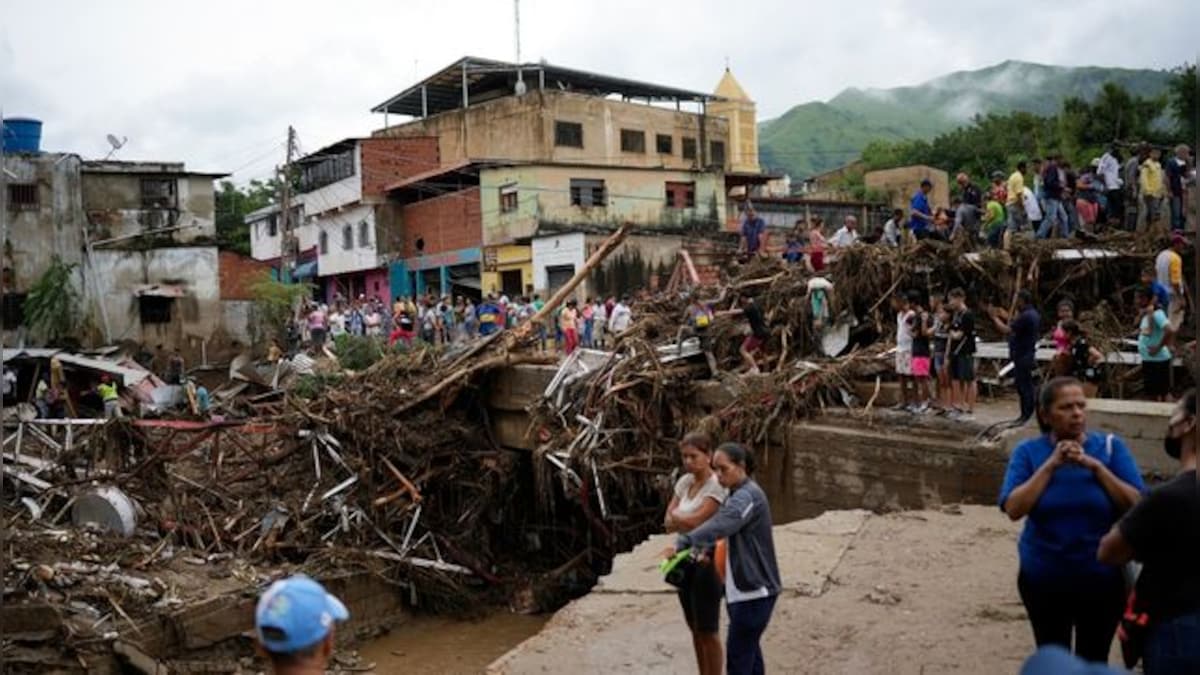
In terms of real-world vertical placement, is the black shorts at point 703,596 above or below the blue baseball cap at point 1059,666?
below

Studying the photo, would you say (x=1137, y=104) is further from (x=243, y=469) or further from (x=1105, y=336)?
(x=243, y=469)

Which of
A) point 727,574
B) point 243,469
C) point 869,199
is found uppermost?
point 869,199

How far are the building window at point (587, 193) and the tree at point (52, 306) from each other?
1576 cm

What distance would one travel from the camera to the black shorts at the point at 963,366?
416 inches

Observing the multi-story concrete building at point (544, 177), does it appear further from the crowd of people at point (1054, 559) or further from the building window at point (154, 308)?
the crowd of people at point (1054, 559)

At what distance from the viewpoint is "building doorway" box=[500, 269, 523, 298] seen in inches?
1272

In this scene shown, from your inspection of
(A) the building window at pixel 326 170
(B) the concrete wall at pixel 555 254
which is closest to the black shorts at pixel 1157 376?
(B) the concrete wall at pixel 555 254


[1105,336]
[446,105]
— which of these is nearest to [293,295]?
[446,105]

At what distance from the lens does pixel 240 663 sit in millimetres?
11328

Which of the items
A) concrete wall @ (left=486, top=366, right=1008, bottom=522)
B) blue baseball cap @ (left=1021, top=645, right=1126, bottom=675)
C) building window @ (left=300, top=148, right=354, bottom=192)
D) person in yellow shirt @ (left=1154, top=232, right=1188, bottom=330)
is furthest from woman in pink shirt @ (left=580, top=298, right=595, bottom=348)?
building window @ (left=300, top=148, right=354, bottom=192)

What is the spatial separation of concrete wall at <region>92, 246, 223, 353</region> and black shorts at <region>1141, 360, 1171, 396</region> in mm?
27567

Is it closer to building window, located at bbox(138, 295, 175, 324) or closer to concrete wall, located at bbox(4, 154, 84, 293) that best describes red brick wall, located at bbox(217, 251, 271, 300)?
building window, located at bbox(138, 295, 175, 324)

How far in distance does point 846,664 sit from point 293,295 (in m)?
28.3

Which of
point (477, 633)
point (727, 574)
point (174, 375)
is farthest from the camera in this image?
point (174, 375)
